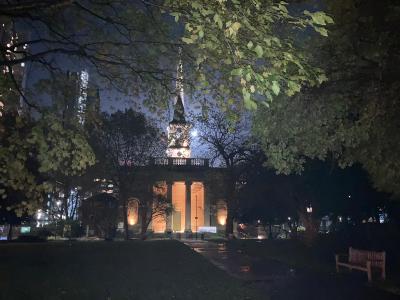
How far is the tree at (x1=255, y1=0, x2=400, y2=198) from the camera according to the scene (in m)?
11.6

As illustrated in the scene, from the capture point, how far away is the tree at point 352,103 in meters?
11.6

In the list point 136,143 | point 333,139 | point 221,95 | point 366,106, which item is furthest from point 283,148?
point 136,143

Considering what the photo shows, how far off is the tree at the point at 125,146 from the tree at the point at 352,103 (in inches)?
1261

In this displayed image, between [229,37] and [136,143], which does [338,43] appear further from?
[136,143]

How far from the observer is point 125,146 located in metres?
46.8

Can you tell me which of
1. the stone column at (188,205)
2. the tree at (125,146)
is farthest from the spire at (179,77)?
the stone column at (188,205)

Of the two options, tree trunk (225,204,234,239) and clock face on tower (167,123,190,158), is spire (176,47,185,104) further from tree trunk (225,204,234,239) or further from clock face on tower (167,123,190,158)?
tree trunk (225,204,234,239)

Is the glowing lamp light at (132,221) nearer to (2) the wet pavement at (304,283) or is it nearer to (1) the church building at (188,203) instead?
(1) the church building at (188,203)

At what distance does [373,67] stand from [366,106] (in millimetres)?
1230

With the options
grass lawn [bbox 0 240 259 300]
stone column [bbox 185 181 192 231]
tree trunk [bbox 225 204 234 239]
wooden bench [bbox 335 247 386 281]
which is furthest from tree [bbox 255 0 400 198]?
stone column [bbox 185 181 192 231]

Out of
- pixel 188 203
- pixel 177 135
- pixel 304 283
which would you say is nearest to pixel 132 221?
pixel 188 203

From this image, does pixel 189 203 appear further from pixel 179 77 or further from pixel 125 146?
pixel 179 77

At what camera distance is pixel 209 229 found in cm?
7694

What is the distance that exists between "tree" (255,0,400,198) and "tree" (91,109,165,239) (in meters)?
32.0
